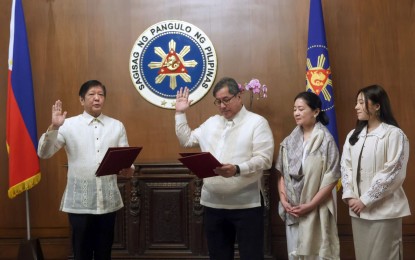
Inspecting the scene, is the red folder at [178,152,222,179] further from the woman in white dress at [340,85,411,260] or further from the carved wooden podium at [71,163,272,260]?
the carved wooden podium at [71,163,272,260]

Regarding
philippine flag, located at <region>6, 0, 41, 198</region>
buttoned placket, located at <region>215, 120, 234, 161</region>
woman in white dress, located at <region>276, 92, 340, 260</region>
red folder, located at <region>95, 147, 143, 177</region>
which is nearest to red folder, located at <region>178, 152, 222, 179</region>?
buttoned placket, located at <region>215, 120, 234, 161</region>

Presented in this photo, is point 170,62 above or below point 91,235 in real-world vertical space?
above

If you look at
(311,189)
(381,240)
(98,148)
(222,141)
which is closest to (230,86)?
(222,141)

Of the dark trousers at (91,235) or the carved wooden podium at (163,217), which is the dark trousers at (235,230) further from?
the carved wooden podium at (163,217)

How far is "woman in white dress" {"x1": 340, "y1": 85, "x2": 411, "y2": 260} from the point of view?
2434 millimetres

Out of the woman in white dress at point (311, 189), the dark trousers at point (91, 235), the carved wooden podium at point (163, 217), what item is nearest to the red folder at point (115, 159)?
the dark trousers at point (91, 235)

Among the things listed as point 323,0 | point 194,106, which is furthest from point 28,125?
point 323,0

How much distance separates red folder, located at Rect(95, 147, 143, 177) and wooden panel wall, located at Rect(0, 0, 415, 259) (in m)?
1.57

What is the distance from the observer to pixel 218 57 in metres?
4.20

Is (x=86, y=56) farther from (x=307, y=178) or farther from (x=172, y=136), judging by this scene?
(x=307, y=178)

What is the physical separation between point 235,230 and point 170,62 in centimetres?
207

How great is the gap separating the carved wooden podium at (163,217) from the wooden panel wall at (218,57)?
0.41 m

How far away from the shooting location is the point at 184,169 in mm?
3824

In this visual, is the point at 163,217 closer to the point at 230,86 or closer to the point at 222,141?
the point at 222,141
